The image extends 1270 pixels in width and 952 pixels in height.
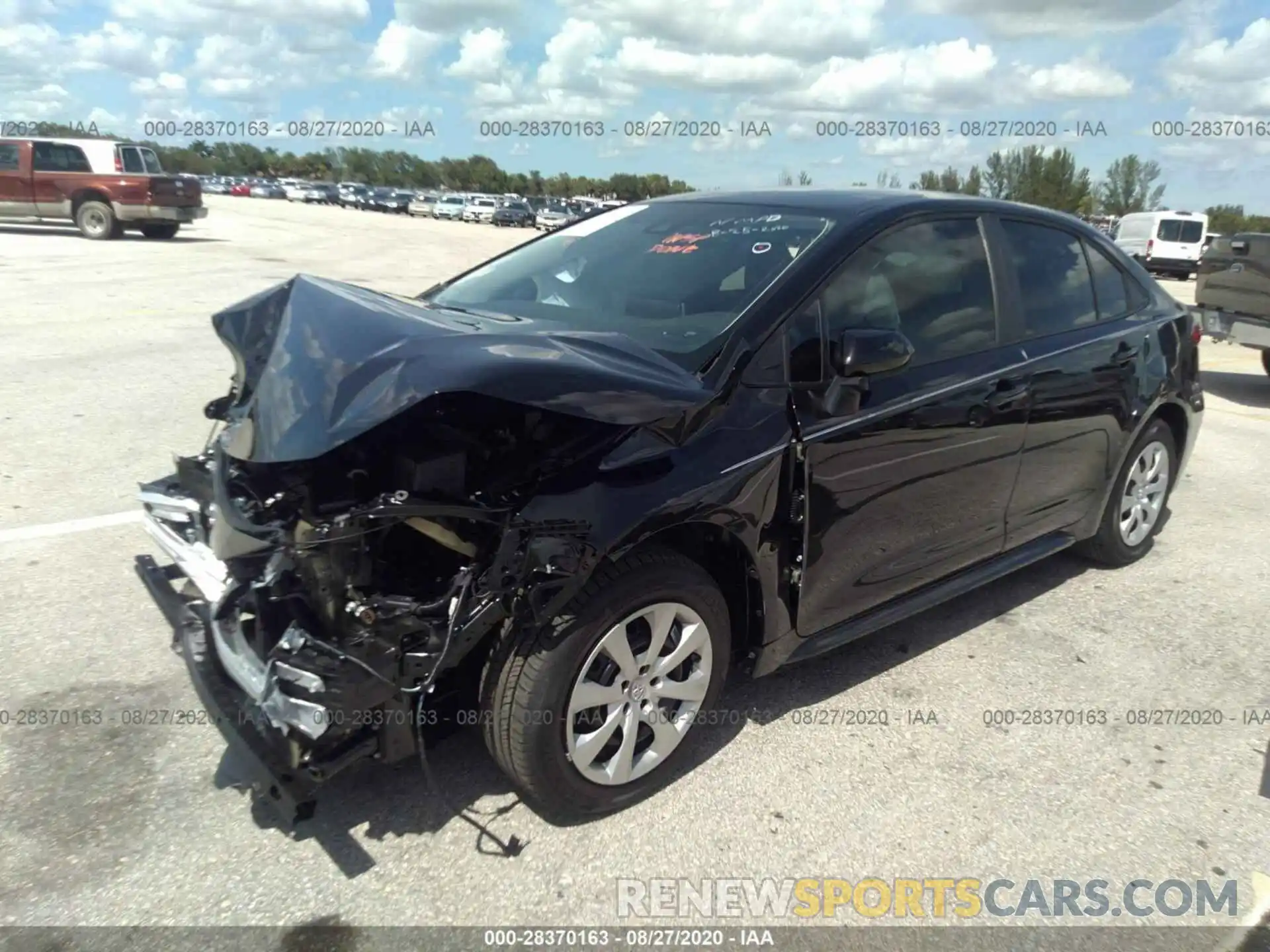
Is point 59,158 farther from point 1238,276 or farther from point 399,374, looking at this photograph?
point 399,374

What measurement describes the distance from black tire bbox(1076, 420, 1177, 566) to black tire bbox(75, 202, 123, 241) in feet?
→ 69.2

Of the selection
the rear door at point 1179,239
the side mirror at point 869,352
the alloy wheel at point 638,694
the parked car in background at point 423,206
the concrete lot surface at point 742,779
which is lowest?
the concrete lot surface at point 742,779

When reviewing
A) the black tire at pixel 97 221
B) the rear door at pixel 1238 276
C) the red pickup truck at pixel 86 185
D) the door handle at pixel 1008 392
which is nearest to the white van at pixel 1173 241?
the rear door at pixel 1238 276

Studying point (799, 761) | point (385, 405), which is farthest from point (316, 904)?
point (799, 761)

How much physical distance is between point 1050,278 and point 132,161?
69.0 feet

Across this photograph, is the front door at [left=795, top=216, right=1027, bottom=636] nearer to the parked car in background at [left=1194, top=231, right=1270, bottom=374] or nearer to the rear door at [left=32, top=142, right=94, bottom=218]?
the parked car in background at [left=1194, top=231, right=1270, bottom=374]

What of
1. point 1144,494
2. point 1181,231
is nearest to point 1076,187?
point 1181,231

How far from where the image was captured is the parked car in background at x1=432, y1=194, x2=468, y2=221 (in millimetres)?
53562

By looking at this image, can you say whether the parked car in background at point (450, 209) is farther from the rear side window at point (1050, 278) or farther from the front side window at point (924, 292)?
the front side window at point (924, 292)

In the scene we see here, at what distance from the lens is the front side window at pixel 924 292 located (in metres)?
3.34

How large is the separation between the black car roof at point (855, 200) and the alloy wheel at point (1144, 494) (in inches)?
55.3

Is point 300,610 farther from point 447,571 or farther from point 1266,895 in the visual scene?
point 1266,895

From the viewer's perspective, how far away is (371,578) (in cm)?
258

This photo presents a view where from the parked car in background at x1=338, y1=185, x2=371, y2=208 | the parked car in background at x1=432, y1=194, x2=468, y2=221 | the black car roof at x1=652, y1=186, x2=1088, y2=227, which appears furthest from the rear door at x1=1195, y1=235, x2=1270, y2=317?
the parked car in background at x1=338, y1=185, x2=371, y2=208
